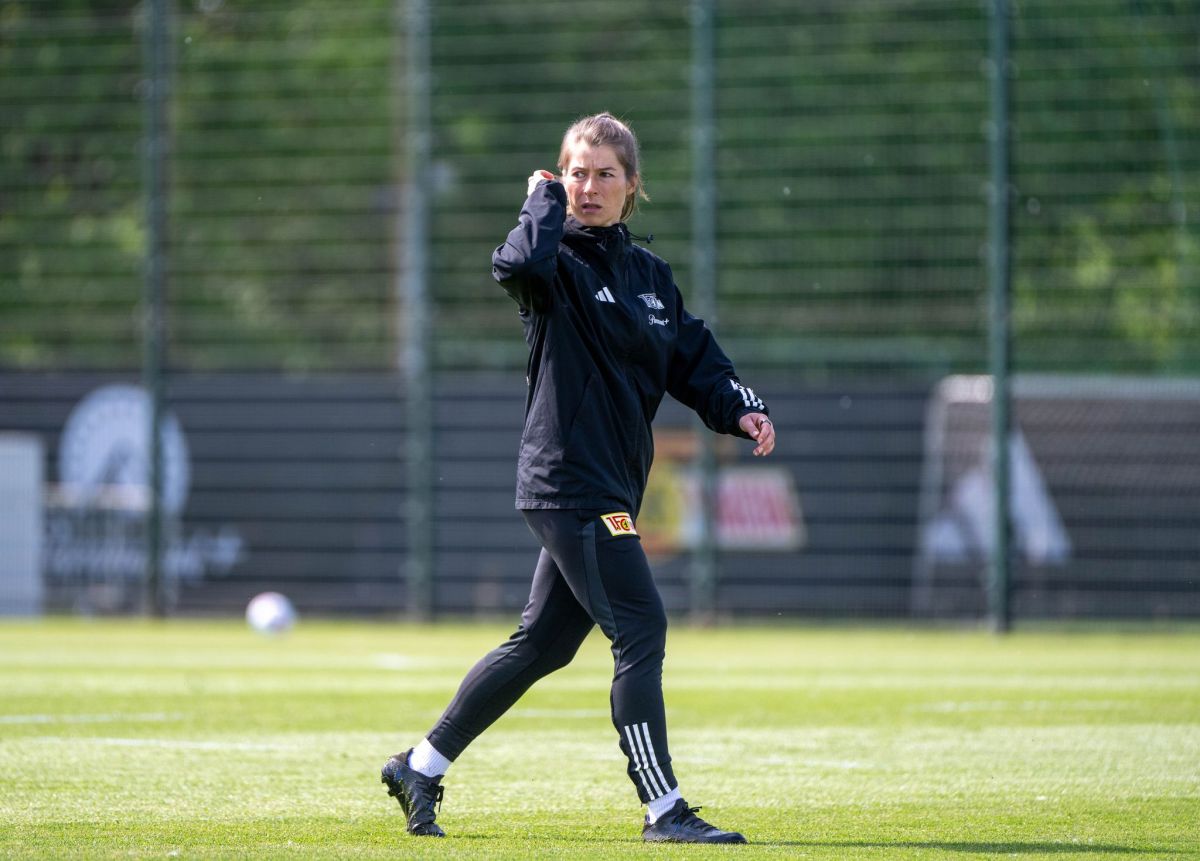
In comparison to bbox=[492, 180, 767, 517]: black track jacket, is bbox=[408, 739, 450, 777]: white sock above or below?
below

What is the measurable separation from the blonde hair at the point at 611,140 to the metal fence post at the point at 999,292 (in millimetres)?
10000

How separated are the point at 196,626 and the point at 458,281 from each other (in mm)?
5409

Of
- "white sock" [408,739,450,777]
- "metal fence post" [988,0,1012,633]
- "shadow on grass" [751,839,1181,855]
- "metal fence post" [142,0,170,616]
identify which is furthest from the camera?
"metal fence post" [142,0,170,616]

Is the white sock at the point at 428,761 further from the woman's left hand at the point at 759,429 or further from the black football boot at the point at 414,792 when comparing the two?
the woman's left hand at the point at 759,429

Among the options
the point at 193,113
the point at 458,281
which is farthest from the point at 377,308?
the point at 193,113

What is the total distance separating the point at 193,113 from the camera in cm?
1861

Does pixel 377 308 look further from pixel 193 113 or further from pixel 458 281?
pixel 193 113

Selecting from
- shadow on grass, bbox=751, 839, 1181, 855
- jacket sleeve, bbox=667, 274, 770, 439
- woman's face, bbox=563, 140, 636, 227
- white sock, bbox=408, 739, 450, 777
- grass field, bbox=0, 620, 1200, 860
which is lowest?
grass field, bbox=0, 620, 1200, 860

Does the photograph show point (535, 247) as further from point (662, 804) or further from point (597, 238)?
point (662, 804)

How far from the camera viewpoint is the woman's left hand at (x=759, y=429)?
5.25 metres

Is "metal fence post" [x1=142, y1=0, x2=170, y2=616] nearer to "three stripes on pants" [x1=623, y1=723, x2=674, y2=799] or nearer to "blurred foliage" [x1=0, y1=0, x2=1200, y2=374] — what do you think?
"blurred foliage" [x1=0, y1=0, x2=1200, y2=374]

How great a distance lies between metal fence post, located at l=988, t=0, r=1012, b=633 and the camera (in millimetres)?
14758

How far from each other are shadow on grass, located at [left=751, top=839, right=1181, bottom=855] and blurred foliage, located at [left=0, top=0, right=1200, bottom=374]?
35.6ft

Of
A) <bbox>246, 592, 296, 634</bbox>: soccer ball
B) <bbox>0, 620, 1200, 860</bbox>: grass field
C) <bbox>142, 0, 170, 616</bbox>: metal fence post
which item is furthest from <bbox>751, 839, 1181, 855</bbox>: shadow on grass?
<bbox>142, 0, 170, 616</bbox>: metal fence post
